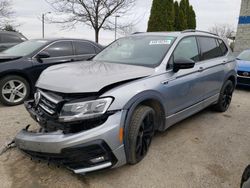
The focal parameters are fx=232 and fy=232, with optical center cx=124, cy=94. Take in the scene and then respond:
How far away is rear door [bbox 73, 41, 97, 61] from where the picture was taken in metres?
5.86

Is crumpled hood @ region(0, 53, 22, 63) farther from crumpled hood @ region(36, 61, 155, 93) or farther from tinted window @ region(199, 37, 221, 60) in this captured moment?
tinted window @ region(199, 37, 221, 60)

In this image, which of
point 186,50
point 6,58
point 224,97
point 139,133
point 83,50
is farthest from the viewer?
point 83,50

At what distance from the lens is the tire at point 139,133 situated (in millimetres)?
2568

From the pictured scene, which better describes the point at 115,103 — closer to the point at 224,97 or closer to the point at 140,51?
the point at 140,51

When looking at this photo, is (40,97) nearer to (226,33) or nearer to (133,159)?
(133,159)

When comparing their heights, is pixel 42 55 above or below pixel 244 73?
above

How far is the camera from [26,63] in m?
4.98

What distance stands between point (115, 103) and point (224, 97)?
3.42 metres

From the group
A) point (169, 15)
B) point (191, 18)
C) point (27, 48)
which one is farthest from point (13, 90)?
point (191, 18)

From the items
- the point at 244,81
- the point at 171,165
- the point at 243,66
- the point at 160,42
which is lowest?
the point at 171,165

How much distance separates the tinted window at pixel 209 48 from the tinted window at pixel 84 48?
2981 mm

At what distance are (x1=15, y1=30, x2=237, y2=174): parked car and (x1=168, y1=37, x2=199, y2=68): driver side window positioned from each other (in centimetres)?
2

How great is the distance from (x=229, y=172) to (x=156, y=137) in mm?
1192

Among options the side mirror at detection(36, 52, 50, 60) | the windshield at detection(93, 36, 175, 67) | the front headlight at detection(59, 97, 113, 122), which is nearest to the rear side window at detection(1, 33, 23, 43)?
the side mirror at detection(36, 52, 50, 60)
